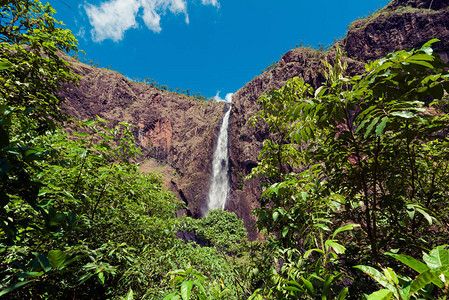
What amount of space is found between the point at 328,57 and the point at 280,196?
1237 inches

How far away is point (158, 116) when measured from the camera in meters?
55.1

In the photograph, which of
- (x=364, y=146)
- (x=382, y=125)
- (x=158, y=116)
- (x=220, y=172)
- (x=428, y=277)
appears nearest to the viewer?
(x=428, y=277)

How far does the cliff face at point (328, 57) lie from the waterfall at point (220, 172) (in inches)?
82.1

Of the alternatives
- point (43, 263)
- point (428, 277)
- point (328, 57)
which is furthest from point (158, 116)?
point (428, 277)

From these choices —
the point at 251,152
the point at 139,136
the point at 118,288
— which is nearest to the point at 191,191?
the point at 251,152

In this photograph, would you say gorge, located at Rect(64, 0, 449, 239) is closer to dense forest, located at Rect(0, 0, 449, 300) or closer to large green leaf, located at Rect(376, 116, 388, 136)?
dense forest, located at Rect(0, 0, 449, 300)

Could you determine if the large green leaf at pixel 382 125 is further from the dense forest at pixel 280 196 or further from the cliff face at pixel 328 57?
the cliff face at pixel 328 57

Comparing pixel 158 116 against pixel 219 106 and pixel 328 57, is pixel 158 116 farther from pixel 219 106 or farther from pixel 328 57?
pixel 328 57

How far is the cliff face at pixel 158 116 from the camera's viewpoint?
4147 cm

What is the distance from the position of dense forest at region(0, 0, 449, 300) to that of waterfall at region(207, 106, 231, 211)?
2938cm

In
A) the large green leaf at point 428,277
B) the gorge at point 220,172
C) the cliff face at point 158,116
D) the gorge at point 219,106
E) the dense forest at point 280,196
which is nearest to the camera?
the large green leaf at point 428,277

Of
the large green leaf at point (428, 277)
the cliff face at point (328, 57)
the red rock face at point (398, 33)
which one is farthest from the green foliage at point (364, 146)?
the red rock face at point (398, 33)

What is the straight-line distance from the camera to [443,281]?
59 centimetres

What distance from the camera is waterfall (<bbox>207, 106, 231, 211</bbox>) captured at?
3266 cm
